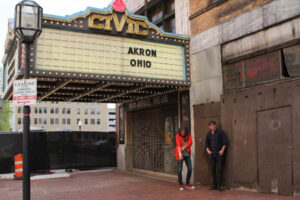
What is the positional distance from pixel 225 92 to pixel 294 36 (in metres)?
2.54

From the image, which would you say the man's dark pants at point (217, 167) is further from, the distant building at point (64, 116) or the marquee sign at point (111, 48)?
the distant building at point (64, 116)

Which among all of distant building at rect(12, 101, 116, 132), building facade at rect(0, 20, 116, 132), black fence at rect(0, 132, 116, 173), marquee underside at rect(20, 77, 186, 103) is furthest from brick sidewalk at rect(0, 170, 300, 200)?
distant building at rect(12, 101, 116, 132)

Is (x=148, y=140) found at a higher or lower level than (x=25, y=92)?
lower

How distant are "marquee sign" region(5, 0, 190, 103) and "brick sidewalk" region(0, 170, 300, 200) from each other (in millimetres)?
3162

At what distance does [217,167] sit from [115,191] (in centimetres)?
297

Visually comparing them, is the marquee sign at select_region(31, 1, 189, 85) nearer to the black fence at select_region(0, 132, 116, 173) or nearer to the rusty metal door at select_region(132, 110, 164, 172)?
the rusty metal door at select_region(132, 110, 164, 172)

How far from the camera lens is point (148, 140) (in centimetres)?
1392

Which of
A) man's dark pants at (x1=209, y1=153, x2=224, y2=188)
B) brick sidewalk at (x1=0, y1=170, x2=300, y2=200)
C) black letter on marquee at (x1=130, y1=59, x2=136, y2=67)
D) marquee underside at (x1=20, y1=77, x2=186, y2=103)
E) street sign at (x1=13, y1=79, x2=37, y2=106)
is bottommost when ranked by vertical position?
brick sidewalk at (x1=0, y1=170, x2=300, y2=200)

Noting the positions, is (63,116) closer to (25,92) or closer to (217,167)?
(217,167)

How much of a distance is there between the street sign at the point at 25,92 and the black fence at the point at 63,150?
30.2 ft

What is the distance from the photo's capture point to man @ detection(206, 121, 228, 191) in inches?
349

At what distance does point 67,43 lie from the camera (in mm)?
9172

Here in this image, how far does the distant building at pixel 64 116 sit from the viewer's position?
9162cm

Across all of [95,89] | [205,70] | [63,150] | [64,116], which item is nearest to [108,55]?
[95,89]
